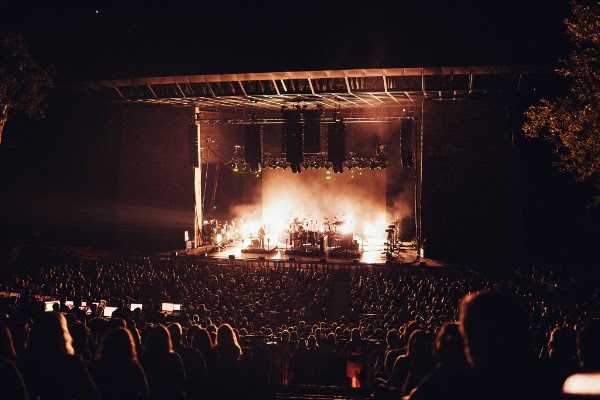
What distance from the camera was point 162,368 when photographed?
4.17 m

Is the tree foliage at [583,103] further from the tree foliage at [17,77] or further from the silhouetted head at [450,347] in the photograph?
the tree foliage at [17,77]

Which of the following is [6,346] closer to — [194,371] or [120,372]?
[120,372]

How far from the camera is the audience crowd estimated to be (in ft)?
7.19

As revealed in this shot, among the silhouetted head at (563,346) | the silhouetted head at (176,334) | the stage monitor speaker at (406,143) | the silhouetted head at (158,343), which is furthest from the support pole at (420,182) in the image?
the silhouetted head at (158,343)

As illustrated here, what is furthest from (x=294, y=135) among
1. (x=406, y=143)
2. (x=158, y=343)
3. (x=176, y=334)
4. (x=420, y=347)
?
(x=158, y=343)

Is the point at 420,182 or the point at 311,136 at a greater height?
the point at 311,136

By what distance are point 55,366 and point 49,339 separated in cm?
19

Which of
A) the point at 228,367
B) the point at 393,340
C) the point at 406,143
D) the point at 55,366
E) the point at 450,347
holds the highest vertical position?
the point at 406,143

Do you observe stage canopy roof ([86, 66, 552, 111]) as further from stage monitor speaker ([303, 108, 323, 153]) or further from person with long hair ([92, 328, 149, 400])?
person with long hair ([92, 328, 149, 400])

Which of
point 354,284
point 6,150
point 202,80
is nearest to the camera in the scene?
point 354,284

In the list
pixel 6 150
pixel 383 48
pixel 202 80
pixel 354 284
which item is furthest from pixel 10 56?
pixel 354 284

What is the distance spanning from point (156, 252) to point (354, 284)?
8.76 metres

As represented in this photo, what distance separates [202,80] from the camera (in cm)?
1684

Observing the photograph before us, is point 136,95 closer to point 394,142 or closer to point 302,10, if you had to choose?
point 302,10
